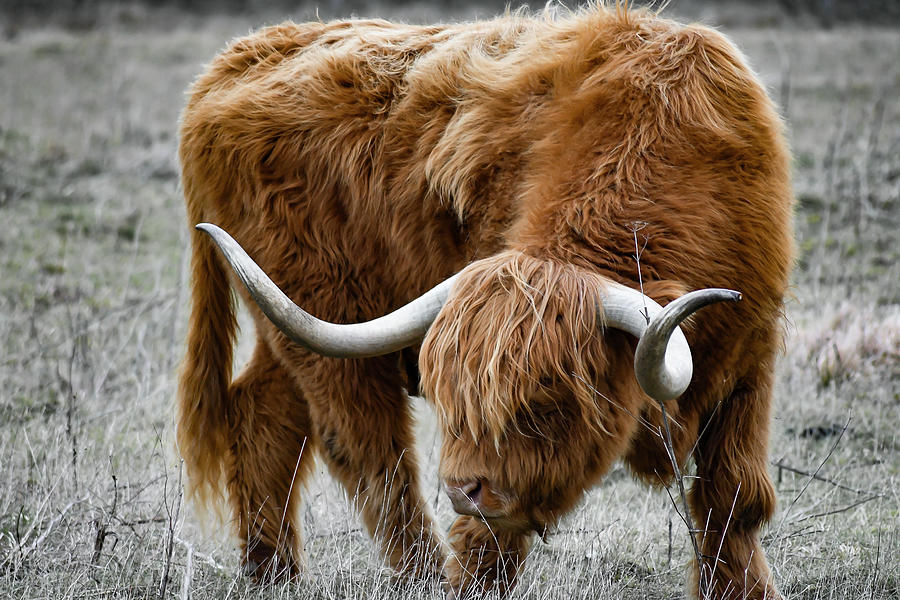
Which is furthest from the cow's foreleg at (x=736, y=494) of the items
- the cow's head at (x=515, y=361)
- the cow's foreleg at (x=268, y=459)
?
the cow's foreleg at (x=268, y=459)

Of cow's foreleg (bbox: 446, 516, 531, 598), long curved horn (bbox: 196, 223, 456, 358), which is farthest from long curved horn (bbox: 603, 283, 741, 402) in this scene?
cow's foreleg (bbox: 446, 516, 531, 598)

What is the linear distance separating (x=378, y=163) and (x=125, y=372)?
10.2ft

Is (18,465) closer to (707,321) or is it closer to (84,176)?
(707,321)

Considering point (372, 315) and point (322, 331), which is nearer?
point (322, 331)

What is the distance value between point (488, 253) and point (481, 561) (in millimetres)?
1091

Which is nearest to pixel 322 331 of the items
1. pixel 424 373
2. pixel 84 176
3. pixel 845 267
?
pixel 424 373

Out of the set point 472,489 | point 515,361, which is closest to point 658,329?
point 515,361

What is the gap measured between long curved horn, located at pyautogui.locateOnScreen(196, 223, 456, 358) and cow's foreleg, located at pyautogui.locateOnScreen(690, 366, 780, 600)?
1079mm

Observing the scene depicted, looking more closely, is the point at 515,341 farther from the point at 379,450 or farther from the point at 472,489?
the point at 379,450

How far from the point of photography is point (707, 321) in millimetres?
2828

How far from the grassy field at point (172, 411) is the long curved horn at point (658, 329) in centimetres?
89

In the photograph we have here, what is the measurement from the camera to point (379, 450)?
11.7 ft

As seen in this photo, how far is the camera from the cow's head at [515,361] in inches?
102

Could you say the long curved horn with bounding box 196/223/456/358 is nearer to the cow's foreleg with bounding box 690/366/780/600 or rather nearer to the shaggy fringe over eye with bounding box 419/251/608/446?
the shaggy fringe over eye with bounding box 419/251/608/446
